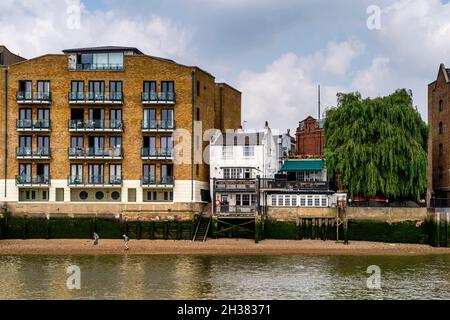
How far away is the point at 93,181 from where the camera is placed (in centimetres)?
7925

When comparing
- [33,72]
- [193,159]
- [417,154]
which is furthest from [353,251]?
[33,72]

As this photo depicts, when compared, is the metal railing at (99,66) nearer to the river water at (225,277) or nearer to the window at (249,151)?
the window at (249,151)

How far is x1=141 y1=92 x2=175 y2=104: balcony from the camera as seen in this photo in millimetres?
78875

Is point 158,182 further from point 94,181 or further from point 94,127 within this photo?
point 94,127

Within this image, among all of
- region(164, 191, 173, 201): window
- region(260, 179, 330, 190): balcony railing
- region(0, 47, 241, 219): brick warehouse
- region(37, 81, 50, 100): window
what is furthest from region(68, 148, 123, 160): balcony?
region(260, 179, 330, 190): balcony railing

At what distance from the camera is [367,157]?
7838 cm

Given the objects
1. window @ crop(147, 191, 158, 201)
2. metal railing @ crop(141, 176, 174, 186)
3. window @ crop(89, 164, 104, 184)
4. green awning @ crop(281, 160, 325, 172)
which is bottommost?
A: window @ crop(147, 191, 158, 201)

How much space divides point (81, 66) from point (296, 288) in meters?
43.2

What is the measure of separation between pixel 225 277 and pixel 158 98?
31.7 metres

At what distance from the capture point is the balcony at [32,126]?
260 feet

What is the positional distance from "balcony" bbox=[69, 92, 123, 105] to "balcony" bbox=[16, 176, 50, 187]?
29.1ft

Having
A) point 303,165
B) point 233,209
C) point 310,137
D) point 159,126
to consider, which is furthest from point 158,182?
point 310,137

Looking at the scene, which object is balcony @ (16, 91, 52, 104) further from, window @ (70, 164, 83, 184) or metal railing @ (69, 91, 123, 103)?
window @ (70, 164, 83, 184)

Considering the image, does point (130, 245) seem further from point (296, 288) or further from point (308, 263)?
point (296, 288)
